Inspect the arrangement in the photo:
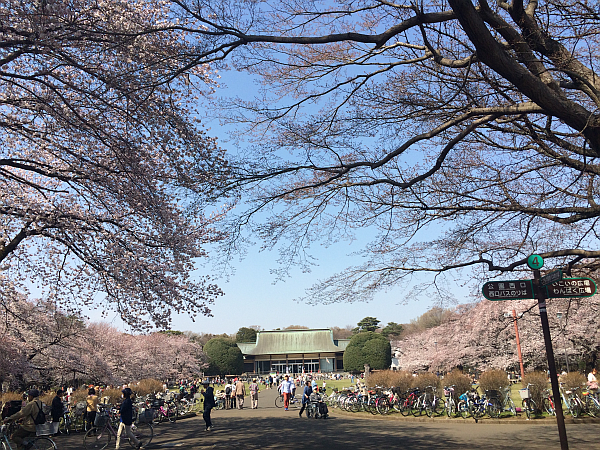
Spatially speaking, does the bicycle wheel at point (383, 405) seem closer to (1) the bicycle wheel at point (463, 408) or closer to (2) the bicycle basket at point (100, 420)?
(1) the bicycle wheel at point (463, 408)

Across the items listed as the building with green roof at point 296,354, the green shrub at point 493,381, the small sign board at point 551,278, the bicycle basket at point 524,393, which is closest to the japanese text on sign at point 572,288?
the small sign board at point 551,278

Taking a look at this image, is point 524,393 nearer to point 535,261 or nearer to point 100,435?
point 535,261

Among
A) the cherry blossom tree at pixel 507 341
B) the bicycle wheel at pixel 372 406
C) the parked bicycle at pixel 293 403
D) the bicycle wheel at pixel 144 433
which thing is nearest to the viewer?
the bicycle wheel at pixel 144 433

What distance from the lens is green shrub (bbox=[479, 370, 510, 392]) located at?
12608 millimetres

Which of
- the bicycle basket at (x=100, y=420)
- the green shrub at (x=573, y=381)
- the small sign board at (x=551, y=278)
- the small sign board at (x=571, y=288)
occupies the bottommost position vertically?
the bicycle basket at (x=100, y=420)

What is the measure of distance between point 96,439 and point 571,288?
9.65 m

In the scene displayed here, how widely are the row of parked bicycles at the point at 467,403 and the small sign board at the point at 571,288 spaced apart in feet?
23.0

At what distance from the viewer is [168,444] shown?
10281 millimetres

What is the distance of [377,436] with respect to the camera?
33.0 ft

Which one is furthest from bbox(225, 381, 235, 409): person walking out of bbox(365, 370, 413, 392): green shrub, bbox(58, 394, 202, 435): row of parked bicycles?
bbox(365, 370, 413, 392): green shrub

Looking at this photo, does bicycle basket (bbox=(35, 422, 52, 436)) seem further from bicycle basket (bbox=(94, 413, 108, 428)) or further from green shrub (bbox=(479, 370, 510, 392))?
green shrub (bbox=(479, 370, 510, 392))

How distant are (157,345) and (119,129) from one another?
4019 cm

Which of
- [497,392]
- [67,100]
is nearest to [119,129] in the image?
[67,100]

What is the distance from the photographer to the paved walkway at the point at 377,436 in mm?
8492
